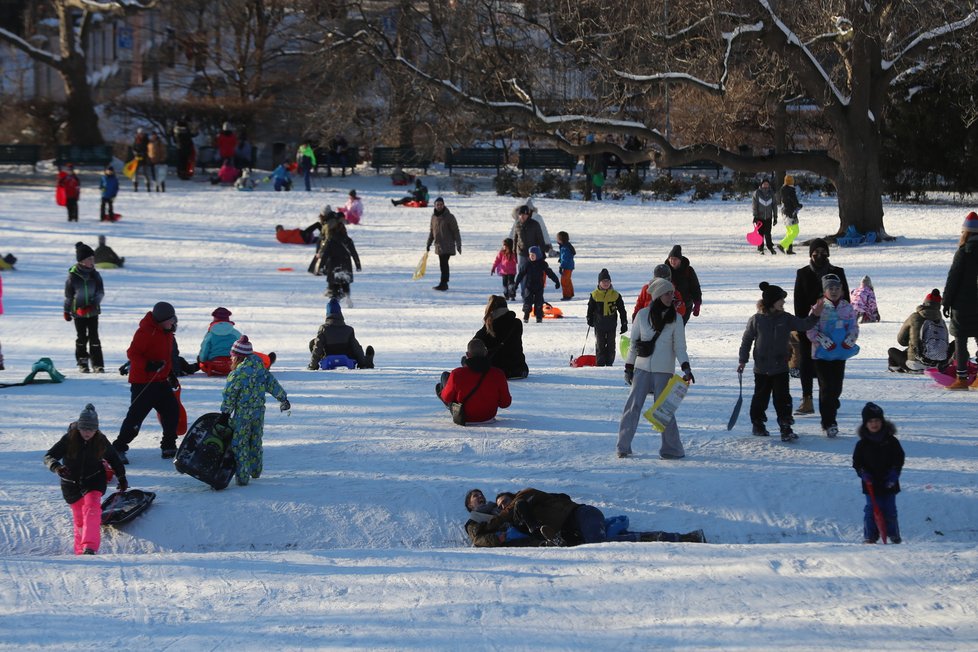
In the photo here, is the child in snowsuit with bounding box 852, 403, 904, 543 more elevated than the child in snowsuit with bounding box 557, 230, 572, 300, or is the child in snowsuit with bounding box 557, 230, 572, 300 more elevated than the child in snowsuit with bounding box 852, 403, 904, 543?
the child in snowsuit with bounding box 557, 230, 572, 300

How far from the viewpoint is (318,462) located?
35.3 feet

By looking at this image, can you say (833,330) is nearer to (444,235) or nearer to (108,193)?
(444,235)

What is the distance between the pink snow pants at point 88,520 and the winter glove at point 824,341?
221 inches

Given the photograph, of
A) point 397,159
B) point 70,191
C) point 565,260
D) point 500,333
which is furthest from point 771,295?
point 397,159

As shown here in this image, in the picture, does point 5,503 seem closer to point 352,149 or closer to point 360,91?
point 360,91

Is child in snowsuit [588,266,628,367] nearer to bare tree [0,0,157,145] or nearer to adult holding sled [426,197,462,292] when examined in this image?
adult holding sled [426,197,462,292]

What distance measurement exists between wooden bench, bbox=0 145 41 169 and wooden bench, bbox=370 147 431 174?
947cm

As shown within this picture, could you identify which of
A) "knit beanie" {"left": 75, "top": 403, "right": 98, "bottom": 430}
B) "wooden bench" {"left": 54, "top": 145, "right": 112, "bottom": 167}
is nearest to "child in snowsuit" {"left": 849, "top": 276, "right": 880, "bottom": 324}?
"knit beanie" {"left": 75, "top": 403, "right": 98, "bottom": 430}

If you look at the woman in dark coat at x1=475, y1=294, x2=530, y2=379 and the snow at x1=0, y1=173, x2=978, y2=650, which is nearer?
the snow at x1=0, y1=173, x2=978, y2=650

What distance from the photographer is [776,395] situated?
10.8 m

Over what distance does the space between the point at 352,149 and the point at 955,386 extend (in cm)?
2751

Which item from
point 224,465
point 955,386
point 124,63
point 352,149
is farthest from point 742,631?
point 124,63

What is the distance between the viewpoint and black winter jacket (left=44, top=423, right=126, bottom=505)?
8.90m

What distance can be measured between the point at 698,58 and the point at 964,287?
1508 centimetres
